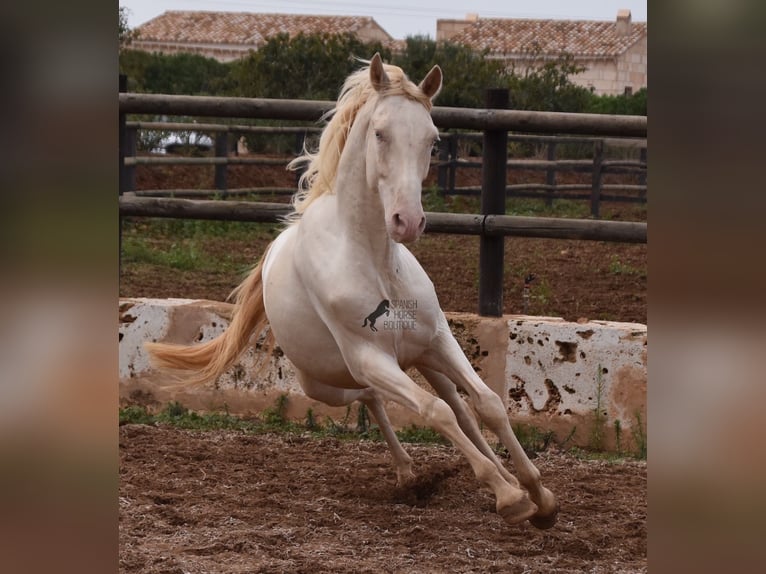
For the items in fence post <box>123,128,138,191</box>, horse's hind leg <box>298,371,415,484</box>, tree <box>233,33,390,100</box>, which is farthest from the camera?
tree <box>233,33,390,100</box>

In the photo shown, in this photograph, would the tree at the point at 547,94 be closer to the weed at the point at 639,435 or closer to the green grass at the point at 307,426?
the green grass at the point at 307,426

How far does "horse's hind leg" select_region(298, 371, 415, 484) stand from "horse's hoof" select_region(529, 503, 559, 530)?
0.80m

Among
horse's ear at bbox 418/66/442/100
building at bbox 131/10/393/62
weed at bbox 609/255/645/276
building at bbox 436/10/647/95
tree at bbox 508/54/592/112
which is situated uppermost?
building at bbox 131/10/393/62

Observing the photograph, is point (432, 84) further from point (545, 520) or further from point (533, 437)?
point (533, 437)

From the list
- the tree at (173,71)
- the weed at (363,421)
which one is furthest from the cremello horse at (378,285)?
the tree at (173,71)

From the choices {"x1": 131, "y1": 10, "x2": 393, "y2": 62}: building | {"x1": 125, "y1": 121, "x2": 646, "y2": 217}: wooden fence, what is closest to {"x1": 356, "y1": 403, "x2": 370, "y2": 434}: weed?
{"x1": 125, "y1": 121, "x2": 646, "y2": 217}: wooden fence

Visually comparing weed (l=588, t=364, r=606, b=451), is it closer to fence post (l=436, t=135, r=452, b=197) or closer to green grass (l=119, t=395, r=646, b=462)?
green grass (l=119, t=395, r=646, b=462)

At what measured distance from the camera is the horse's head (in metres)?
3.22

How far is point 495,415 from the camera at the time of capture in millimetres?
3633

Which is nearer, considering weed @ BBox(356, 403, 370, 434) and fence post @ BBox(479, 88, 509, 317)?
fence post @ BBox(479, 88, 509, 317)

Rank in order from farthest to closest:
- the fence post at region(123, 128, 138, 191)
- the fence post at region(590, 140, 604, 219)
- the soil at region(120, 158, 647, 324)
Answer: the fence post at region(590, 140, 604, 219)
the fence post at region(123, 128, 138, 191)
the soil at region(120, 158, 647, 324)

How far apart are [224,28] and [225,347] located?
1813 inches
